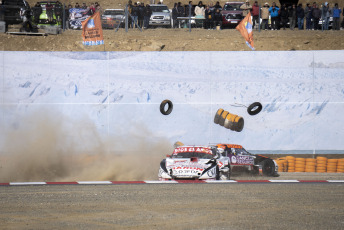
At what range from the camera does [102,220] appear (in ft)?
38.0

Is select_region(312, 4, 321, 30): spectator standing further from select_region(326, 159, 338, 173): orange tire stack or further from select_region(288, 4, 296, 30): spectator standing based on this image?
select_region(326, 159, 338, 173): orange tire stack

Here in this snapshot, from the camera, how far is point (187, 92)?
25.8 metres

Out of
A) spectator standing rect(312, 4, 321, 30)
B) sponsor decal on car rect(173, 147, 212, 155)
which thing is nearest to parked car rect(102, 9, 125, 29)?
spectator standing rect(312, 4, 321, 30)

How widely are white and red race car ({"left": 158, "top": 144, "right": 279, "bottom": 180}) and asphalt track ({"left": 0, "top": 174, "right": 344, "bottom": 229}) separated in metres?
0.57

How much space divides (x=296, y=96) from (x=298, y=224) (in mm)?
15002

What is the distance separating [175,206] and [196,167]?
185 inches

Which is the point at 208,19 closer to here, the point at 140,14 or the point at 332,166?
the point at 140,14

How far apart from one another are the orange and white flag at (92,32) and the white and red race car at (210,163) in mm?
8746

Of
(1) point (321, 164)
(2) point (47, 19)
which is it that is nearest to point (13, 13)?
(2) point (47, 19)

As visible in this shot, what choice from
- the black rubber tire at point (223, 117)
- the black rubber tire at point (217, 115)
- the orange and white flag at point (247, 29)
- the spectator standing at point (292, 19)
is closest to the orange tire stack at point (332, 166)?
the black rubber tire at point (223, 117)

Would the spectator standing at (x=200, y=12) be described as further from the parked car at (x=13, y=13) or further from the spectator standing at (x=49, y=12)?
the parked car at (x=13, y=13)

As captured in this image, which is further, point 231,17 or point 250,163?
point 231,17

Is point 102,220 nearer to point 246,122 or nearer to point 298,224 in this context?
point 298,224

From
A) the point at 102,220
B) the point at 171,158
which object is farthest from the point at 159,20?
the point at 102,220
